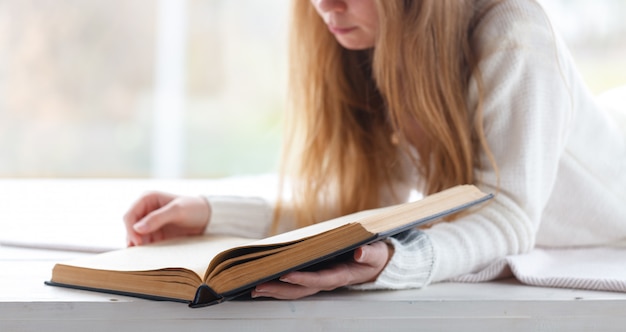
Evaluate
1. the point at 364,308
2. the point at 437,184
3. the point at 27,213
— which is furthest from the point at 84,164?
the point at 364,308

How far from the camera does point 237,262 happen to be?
67 cm

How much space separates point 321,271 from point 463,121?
362 millimetres

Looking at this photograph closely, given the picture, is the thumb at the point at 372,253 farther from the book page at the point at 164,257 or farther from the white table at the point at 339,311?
the book page at the point at 164,257

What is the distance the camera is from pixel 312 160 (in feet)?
→ 4.00

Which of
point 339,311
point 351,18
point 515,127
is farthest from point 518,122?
point 339,311

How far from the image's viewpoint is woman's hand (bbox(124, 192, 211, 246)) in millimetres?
970

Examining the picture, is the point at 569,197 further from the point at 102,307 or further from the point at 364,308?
the point at 102,307

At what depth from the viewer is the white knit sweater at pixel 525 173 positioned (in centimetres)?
86

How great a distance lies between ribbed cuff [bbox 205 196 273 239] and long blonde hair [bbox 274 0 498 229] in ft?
0.08

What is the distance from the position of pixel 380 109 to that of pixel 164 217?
1.36 feet

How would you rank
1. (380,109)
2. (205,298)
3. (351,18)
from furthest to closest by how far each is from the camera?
(380,109) → (351,18) → (205,298)

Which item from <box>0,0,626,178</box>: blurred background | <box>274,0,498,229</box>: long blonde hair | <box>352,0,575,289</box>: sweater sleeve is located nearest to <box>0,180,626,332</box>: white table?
<box>352,0,575,289</box>: sweater sleeve

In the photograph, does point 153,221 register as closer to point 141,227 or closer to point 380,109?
point 141,227


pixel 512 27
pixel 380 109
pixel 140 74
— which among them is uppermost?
pixel 512 27
